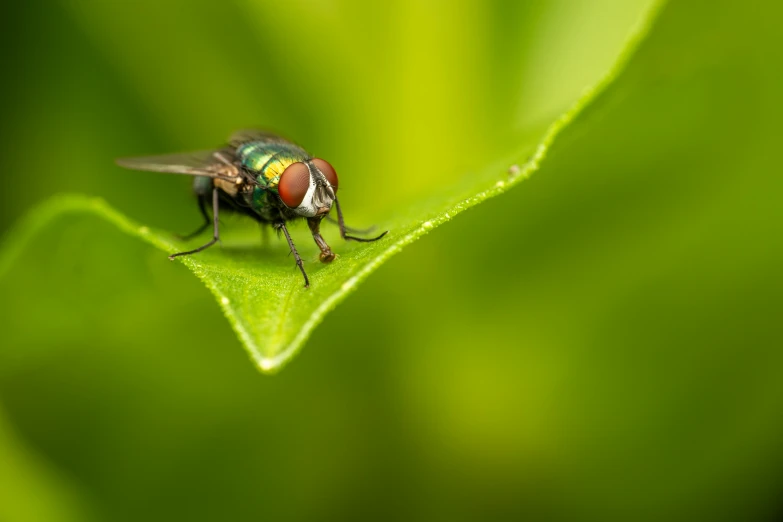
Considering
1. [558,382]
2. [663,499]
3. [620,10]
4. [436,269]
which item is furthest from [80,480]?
[620,10]

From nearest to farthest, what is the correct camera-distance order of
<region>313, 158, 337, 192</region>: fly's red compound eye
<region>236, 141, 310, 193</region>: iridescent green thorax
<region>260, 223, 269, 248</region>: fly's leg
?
<region>313, 158, 337, 192</region>: fly's red compound eye → <region>236, 141, 310, 193</region>: iridescent green thorax → <region>260, 223, 269, 248</region>: fly's leg

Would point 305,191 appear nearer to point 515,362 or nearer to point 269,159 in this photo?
point 269,159

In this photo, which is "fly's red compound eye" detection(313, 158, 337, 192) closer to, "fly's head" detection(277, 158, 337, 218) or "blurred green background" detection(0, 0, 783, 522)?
"fly's head" detection(277, 158, 337, 218)

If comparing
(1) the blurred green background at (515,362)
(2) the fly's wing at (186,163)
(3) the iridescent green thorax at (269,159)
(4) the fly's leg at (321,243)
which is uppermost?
(2) the fly's wing at (186,163)

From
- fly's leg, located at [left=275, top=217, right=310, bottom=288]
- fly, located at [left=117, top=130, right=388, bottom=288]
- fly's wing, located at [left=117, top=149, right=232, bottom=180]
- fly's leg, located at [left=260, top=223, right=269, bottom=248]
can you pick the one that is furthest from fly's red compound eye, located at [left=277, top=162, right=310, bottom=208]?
fly's wing, located at [left=117, top=149, right=232, bottom=180]

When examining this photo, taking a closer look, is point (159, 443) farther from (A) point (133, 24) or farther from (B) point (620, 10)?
(B) point (620, 10)

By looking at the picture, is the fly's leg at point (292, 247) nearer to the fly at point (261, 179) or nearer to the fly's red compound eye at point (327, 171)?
the fly at point (261, 179)

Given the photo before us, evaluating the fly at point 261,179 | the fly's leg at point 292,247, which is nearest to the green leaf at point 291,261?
the fly's leg at point 292,247
